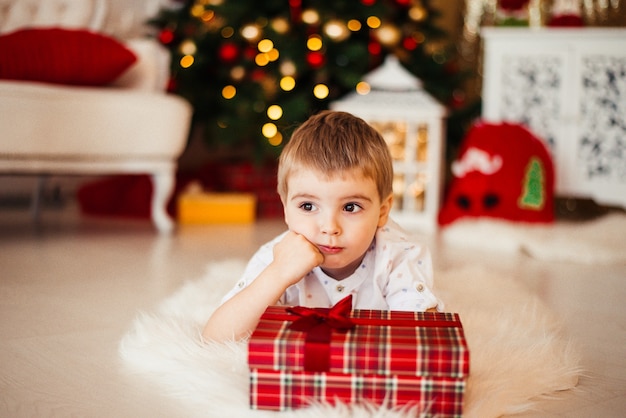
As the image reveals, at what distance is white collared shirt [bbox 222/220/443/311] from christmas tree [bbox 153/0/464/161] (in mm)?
1637

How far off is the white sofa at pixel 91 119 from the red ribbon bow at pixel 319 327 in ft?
4.57

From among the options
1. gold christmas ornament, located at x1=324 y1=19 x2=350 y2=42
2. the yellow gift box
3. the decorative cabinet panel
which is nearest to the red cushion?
the yellow gift box

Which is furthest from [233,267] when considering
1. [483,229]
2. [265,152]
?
[265,152]

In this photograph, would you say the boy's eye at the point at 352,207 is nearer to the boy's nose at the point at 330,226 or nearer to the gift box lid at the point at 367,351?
the boy's nose at the point at 330,226

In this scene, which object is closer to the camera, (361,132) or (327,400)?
(327,400)

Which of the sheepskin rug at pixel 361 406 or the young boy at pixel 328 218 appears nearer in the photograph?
the sheepskin rug at pixel 361 406

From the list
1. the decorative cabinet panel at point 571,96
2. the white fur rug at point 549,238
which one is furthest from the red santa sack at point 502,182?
the decorative cabinet panel at point 571,96

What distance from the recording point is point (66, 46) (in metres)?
2.09

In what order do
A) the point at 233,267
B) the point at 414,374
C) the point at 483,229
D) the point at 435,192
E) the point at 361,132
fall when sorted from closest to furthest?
1. the point at 414,374
2. the point at 361,132
3. the point at 233,267
4. the point at 483,229
5. the point at 435,192

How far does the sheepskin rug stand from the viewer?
81cm

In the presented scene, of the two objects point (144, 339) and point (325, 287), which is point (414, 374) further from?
point (144, 339)

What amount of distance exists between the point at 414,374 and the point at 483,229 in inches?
64.5

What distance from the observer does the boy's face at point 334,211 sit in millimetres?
956

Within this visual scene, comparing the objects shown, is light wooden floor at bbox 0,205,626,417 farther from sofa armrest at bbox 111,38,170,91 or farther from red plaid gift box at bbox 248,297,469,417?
sofa armrest at bbox 111,38,170,91
